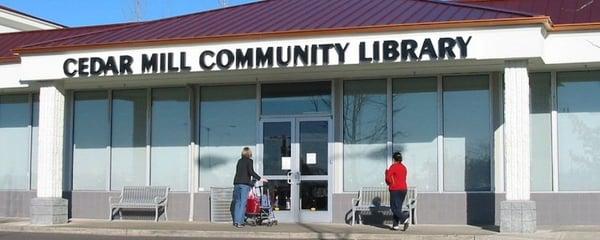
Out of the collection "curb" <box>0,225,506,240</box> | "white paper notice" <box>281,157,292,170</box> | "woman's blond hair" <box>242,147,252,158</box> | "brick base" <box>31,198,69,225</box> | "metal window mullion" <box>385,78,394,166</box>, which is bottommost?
"curb" <box>0,225,506,240</box>

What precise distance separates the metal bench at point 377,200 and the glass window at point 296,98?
2.05 meters

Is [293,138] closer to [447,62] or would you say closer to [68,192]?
[447,62]

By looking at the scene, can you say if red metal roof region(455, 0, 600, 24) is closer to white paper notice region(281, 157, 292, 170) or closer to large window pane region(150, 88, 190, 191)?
white paper notice region(281, 157, 292, 170)

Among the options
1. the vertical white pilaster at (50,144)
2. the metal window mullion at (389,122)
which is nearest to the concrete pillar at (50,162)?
the vertical white pilaster at (50,144)

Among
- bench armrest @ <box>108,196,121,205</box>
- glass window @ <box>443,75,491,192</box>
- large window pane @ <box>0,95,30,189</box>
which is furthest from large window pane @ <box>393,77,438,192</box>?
large window pane @ <box>0,95,30,189</box>

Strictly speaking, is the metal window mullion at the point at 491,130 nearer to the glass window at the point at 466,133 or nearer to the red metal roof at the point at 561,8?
the glass window at the point at 466,133

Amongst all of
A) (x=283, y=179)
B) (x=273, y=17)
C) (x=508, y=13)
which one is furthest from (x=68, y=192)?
(x=508, y=13)

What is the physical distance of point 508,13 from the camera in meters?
14.5

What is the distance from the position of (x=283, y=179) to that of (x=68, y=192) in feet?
18.6

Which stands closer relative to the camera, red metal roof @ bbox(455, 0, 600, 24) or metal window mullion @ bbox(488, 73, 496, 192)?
red metal roof @ bbox(455, 0, 600, 24)

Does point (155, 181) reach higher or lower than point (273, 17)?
lower

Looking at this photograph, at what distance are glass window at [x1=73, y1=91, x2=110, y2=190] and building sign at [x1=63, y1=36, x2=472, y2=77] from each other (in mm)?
2557

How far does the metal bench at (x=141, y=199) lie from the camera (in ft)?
58.1

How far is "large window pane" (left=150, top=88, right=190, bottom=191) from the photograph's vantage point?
18172 millimetres
